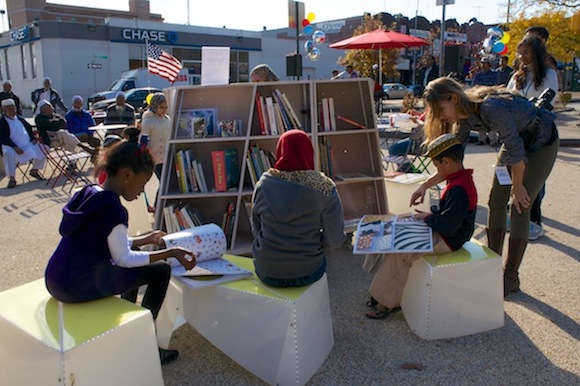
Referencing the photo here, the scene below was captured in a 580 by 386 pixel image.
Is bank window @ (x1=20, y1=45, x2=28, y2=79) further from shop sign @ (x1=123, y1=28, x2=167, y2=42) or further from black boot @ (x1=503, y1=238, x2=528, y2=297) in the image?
black boot @ (x1=503, y1=238, x2=528, y2=297)

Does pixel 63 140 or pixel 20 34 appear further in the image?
pixel 20 34

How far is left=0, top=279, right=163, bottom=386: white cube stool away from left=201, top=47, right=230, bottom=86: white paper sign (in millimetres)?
2885

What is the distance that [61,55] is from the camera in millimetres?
32594

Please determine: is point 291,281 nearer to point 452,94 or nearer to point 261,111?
point 452,94

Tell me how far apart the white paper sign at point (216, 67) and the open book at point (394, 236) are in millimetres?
2238

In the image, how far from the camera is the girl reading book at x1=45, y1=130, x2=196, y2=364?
2.65 meters

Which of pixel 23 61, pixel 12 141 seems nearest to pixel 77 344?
pixel 12 141

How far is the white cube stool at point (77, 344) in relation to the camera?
7.47 feet

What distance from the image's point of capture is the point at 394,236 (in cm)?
347

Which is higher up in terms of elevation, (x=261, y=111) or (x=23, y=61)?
(x=23, y=61)

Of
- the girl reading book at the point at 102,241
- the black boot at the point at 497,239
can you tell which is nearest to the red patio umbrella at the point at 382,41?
the black boot at the point at 497,239

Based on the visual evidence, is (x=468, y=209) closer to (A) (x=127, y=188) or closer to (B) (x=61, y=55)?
(A) (x=127, y=188)

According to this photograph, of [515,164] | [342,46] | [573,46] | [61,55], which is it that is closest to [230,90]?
[515,164]

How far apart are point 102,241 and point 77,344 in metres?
0.61
